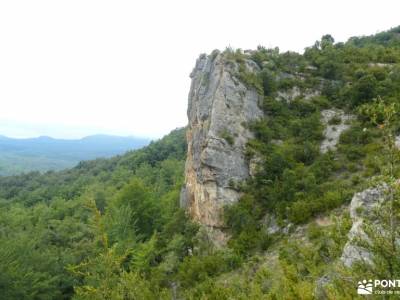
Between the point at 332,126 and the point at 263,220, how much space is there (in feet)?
28.6

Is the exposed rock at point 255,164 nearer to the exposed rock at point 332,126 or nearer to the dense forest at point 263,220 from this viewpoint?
the dense forest at point 263,220

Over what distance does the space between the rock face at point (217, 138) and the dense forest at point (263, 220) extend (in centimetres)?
78

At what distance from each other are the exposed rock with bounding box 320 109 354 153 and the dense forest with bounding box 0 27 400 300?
432 millimetres

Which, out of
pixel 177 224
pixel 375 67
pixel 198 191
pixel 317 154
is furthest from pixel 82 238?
pixel 375 67

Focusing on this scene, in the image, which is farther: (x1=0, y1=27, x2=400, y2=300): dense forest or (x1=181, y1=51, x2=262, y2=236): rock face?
(x1=181, y1=51, x2=262, y2=236): rock face

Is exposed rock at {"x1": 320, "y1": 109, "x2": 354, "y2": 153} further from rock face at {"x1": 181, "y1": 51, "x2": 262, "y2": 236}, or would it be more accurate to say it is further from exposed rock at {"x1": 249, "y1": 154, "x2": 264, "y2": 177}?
rock face at {"x1": 181, "y1": 51, "x2": 262, "y2": 236}

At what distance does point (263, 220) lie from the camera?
64.2 feet

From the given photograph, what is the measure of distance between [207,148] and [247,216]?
544 centimetres

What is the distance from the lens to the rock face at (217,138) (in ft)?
70.6

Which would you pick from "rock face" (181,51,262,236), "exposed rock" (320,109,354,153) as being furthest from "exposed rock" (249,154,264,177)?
"exposed rock" (320,109,354,153)

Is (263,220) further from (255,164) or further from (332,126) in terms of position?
(332,126)

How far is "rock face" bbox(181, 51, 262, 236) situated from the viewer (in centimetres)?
2153

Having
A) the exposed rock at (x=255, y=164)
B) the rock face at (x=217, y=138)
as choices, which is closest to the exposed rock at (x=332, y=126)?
the exposed rock at (x=255, y=164)

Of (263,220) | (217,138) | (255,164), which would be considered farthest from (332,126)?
(263,220)
